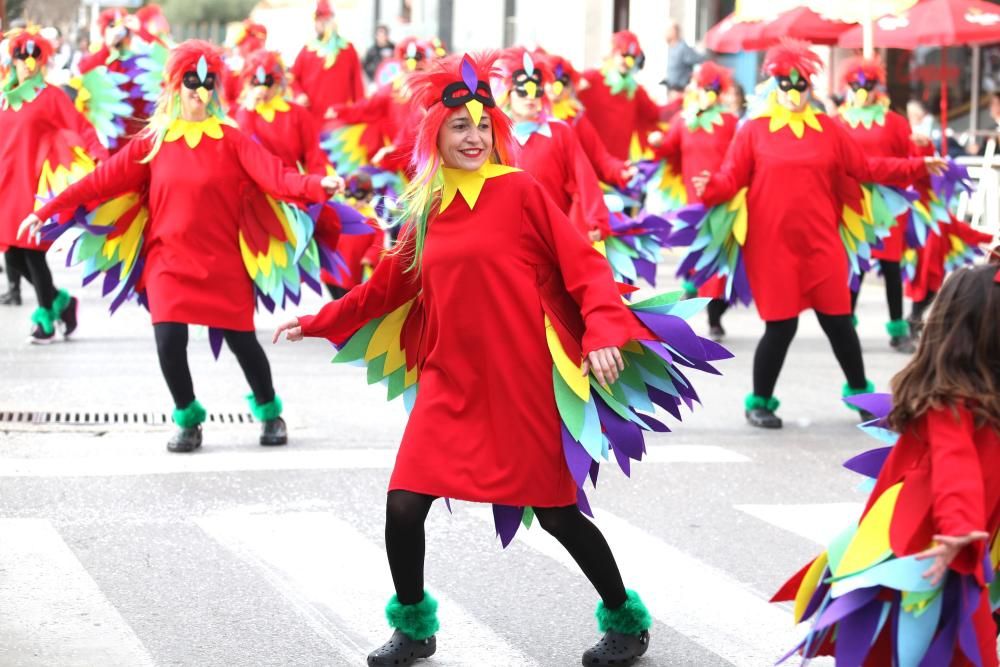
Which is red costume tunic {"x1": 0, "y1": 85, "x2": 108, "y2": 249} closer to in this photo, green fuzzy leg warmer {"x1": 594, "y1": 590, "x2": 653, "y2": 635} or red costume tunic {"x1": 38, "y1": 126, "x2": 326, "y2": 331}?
red costume tunic {"x1": 38, "y1": 126, "x2": 326, "y2": 331}

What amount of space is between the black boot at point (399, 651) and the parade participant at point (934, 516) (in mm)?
1298

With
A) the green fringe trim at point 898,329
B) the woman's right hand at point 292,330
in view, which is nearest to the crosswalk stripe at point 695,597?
the woman's right hand at point 292,330

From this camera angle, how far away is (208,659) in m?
5.00

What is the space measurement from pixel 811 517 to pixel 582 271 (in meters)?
2.59

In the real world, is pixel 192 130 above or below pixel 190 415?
above

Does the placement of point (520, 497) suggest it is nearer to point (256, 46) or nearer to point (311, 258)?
point (311, 258)

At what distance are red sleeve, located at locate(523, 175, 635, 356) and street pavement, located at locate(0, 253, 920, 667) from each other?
307mm

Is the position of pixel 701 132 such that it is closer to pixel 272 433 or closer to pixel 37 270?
pixel 37 270

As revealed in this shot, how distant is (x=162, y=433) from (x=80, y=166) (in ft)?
11.1

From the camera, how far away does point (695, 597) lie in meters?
5.72

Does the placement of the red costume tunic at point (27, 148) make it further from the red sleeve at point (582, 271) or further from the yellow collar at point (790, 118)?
the red sleeve at point (582, 271)

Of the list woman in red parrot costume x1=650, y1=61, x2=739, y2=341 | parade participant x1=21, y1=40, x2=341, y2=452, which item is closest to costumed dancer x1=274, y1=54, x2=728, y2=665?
parade participant x1=21, y1=40, x2=341, y2=452

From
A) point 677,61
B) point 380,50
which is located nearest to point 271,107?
point 677,61

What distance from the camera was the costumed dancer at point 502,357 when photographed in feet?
15.5
